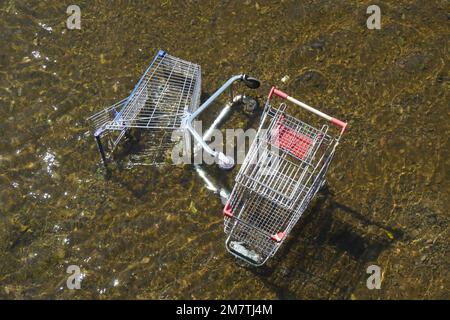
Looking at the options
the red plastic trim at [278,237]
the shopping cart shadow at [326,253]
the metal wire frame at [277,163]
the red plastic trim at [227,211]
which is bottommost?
the shopping cart shadow at [326,253]

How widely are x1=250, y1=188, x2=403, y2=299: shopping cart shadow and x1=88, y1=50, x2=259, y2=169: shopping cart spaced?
1.27 m

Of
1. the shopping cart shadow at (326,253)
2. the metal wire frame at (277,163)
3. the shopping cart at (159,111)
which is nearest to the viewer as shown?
the metal wire frame at (277,163)

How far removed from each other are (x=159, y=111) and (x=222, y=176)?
3.82 feet

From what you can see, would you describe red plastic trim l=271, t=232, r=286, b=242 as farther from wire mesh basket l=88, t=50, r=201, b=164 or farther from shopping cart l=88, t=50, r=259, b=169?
wire mesh basket l=88, t=50, r=201, b=164

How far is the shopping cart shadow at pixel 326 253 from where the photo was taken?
617 centimetres

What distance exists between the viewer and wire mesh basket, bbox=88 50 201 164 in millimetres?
6828

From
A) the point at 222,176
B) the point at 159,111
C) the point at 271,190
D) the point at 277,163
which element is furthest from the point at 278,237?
the point at 159,111

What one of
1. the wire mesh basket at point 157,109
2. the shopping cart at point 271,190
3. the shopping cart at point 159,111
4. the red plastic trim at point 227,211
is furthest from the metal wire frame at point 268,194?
the wire mesh basket at point 157,109

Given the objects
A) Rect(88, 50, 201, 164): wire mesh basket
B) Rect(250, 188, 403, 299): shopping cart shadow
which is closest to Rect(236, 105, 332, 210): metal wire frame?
Rect(250, 188, 403, 299): shopping cart shadow

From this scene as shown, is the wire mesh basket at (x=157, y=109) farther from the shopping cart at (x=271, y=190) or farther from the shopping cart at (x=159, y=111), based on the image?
the shopping cart at (x=271, y=190)

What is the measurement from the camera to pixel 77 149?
7.01 m

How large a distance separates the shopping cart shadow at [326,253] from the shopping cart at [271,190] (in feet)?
0.84
